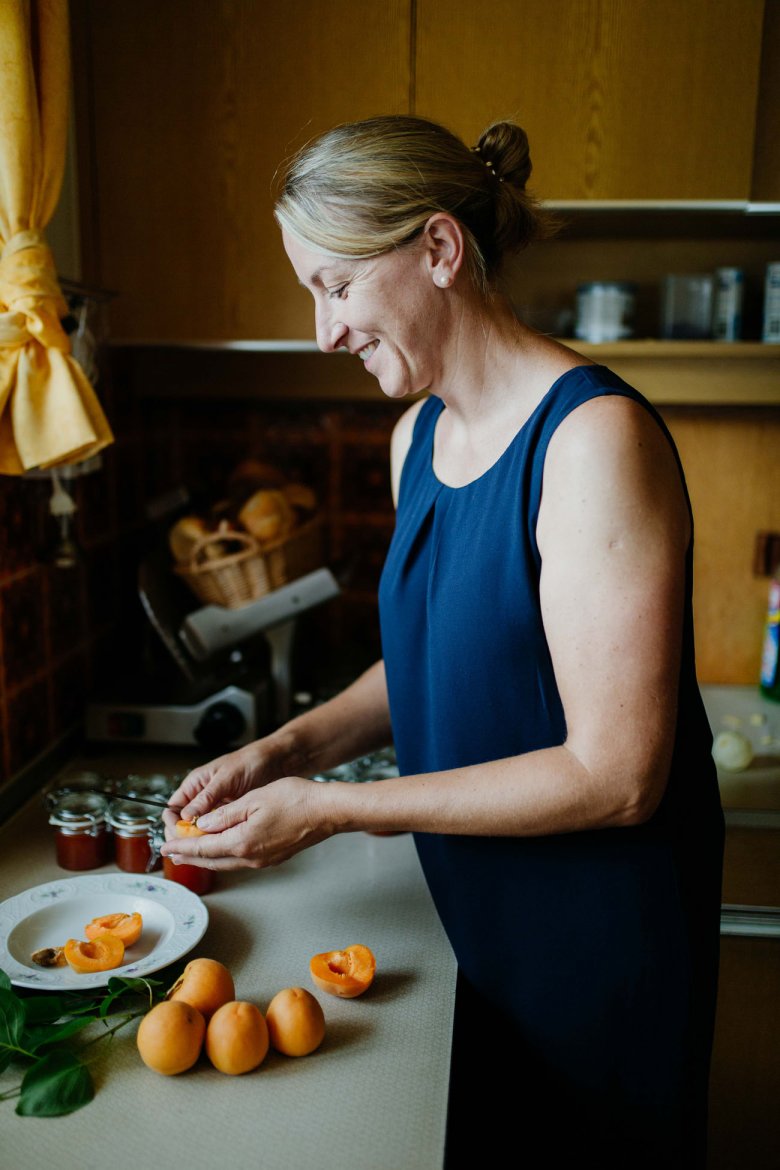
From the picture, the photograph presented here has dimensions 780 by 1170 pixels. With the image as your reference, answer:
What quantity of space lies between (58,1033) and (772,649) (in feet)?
4.76

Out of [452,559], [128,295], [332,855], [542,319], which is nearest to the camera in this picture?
[452,559]

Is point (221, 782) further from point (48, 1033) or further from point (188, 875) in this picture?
point (48, 1033)

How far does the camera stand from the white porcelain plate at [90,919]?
98cm

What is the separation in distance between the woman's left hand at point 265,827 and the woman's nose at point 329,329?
0.45 metres

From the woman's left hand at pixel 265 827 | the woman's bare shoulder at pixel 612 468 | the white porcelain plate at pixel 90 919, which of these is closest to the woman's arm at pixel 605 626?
the woman's bare shoulder at pixel 612 468

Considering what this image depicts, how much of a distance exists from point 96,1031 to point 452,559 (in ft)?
1.83

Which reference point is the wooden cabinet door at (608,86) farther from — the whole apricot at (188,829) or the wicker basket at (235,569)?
the whole apricot at (188,829)

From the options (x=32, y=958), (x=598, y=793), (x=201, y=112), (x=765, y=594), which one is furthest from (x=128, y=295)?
(x=765, y=594)

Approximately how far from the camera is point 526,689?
3.12 ft

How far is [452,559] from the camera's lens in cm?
100

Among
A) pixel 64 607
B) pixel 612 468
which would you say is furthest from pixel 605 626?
pixel 64 607

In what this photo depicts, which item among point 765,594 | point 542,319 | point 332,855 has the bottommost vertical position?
point 332,855

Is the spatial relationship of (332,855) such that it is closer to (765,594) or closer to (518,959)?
(518,959)

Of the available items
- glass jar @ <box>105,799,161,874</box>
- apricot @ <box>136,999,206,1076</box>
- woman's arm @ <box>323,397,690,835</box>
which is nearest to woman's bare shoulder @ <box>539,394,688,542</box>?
woman's arm @ <box>323,397,690,835</box>
